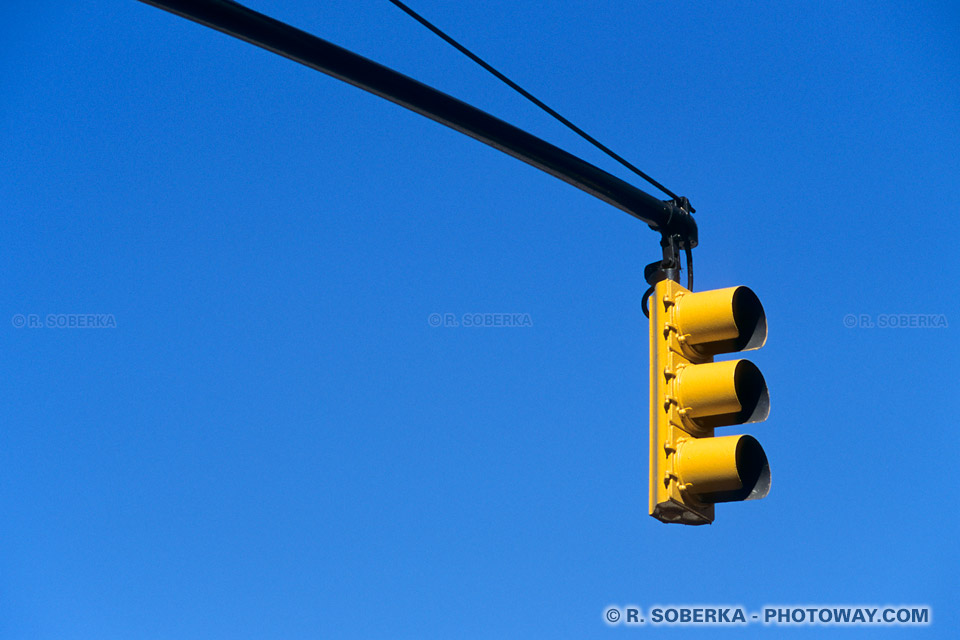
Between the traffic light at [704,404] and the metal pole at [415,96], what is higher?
the metal pole at [415,96]

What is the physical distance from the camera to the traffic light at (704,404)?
535cm

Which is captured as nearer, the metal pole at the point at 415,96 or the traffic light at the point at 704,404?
the metal pole at the point at 415,96

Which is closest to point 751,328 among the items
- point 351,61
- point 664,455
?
point 664,455

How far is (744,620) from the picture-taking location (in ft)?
37.9

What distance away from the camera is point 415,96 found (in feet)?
16.2

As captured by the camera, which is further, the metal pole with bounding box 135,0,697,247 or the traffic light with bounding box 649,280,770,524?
the traffic light with bounding box 649,280,770,524

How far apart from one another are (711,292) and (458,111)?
1.69 m

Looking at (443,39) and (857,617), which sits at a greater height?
(443,39)

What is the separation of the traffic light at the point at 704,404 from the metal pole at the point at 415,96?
68 cm

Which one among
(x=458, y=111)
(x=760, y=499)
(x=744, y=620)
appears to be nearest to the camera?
(x=458, y=111)

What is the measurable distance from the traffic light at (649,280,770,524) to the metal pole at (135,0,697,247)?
68 centimetres

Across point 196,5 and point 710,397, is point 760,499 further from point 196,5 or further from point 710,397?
point 196,5

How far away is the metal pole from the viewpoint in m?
4.36

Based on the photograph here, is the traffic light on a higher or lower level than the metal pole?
lower
